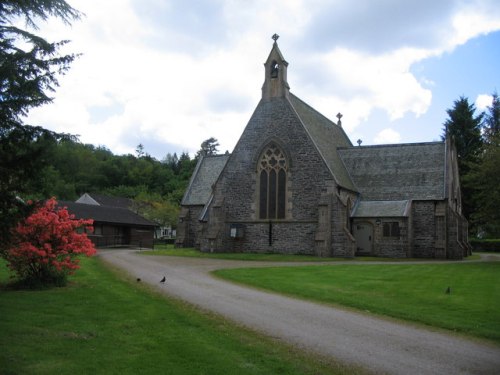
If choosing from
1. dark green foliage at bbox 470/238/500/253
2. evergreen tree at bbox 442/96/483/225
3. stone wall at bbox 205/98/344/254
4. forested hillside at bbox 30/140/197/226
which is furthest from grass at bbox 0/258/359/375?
forested hillside at bbox 30/140/197/226

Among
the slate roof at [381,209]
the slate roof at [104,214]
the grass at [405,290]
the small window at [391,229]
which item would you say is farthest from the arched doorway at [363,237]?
the slate roof at [104,214]

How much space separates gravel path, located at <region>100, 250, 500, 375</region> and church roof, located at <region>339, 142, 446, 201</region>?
80.3ft

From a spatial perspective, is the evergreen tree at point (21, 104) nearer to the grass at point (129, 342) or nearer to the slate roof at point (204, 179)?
the grass at point (129, 342)

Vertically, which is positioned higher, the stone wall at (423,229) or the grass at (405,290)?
the stone wall at (423,229)

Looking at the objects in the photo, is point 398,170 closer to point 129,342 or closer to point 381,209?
point 381,209

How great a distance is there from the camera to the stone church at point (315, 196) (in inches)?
1404

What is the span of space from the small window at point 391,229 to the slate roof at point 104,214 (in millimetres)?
29656

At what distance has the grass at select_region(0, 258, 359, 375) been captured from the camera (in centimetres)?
831

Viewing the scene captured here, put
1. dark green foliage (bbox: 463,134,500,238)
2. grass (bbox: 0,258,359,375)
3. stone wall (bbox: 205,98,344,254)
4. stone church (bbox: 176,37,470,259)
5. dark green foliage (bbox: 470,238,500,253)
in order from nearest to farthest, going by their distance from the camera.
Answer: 1. grass (bbox: 0,258,359,375)
2. dark green foliage (bbox: 463,134,500,238)
3. stone church (bbox: 176,37,470,259)
4. stone wall (bbox: 205,98,344,254)
5. dark green foliage (bbox: 470,238,500,253)

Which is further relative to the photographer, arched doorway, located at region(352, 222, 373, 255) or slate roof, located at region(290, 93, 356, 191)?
slate roof, located at region(290, 93, 356, 191)

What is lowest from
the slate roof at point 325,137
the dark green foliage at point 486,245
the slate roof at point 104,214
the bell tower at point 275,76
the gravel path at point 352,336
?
the gravel path at point 352,336

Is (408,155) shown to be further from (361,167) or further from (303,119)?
(303,119)

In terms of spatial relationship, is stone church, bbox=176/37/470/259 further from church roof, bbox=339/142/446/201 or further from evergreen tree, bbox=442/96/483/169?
evergreen tree, bbox=442/96/483/169

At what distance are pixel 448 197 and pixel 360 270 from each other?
16.0 metres
